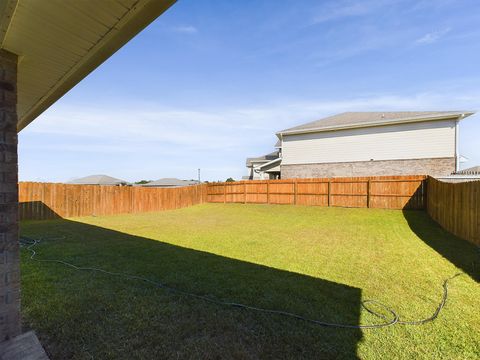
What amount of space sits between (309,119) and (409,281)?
734 inches

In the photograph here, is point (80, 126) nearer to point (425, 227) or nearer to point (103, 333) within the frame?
point (103, 333)

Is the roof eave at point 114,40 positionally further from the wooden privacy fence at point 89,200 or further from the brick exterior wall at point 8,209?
→ the wooden privacy fence at point 89,200

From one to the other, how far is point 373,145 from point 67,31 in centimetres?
1812

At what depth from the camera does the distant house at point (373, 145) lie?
15.5 meters

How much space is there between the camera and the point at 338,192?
14617 millimetres

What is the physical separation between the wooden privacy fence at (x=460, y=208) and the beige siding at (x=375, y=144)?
765 centimetres

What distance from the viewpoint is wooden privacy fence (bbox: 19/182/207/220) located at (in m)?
11.4

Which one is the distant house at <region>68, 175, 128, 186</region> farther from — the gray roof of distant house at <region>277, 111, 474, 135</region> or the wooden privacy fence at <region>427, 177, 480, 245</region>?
the wooden privacy fence at <region>427, 177, 480, 245</region>

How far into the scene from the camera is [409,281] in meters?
4.17

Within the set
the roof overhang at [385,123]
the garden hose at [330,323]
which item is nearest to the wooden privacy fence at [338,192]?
the roof overhang at [385,123]

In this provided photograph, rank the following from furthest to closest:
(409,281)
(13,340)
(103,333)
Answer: (409,281) → (103,333) → (13,340)

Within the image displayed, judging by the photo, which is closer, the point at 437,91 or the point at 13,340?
the point at 13,340

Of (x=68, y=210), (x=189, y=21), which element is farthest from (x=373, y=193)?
(x=68, y=210)

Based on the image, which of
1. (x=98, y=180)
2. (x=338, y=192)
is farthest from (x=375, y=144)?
(x=98, y=180)
